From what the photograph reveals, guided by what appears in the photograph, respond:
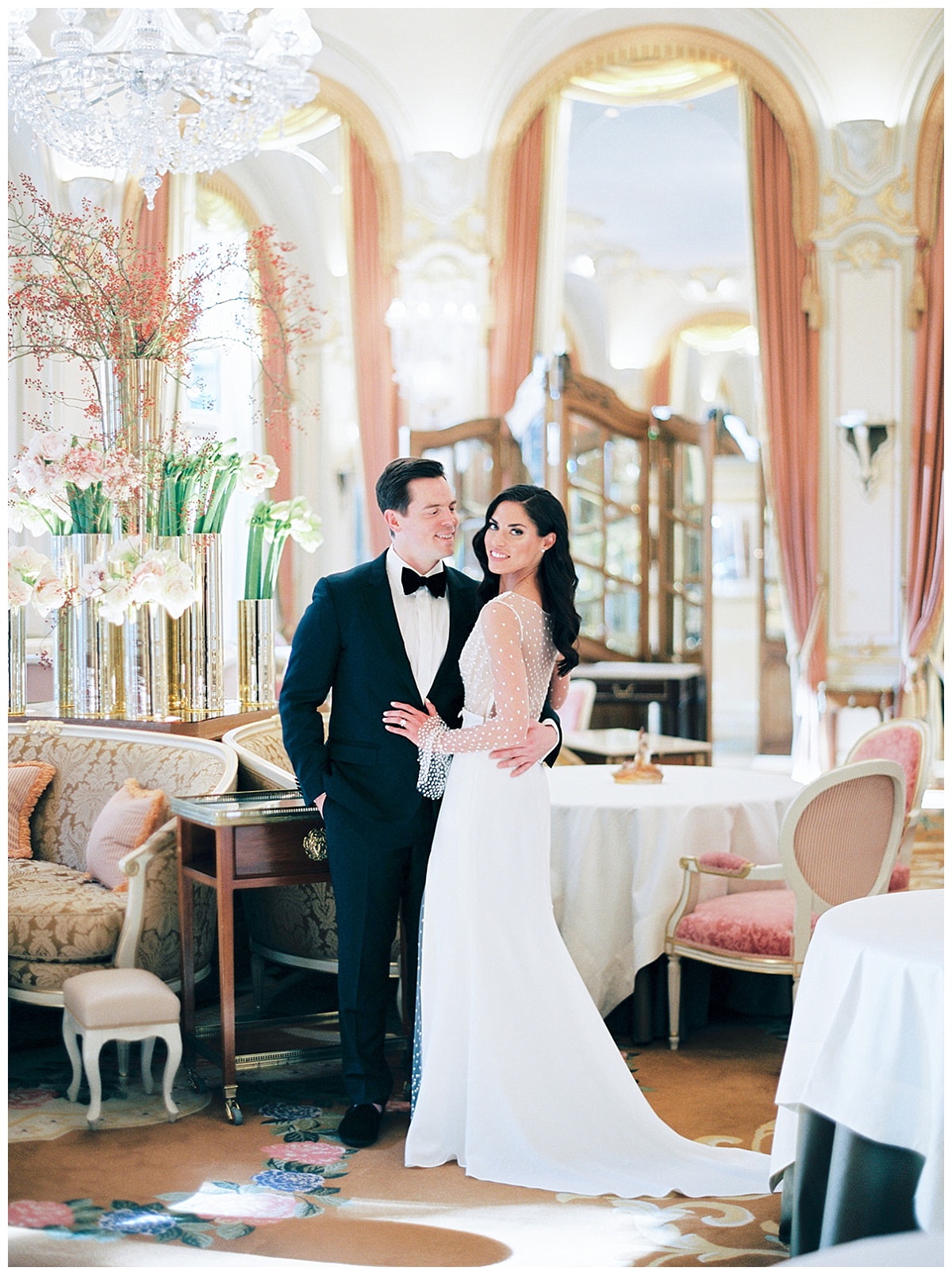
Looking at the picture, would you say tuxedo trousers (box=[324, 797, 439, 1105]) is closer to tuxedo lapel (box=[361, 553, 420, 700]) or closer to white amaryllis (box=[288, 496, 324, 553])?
tuxedo lapel (box=[361, 553, 420, 700])

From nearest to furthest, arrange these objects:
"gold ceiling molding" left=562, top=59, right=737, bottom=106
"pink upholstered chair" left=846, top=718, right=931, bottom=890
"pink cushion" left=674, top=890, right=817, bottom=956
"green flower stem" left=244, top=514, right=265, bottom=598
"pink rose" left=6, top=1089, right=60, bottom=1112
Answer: "pink rose" left=6, top=1089, right=60, bottom=1112
"pink cushion" left=674, top=890, right=817, bottom=956
"pink upholstered chair" left=846, top=718, right=931, bottom=890
"green flower stem" left=244, top=514, right=265, bottom=598
"gold ceiling molding" left=562, top=59, right=737, bottom=106

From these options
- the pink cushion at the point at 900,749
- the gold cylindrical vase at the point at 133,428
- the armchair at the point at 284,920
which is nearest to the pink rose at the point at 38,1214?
the armchair at the point at 284,920

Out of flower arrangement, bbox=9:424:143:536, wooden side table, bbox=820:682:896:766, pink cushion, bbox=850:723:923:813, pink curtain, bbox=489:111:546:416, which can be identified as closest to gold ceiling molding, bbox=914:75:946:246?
pink curtain, bbox=489:111:546:416

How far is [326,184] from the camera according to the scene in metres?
8.64

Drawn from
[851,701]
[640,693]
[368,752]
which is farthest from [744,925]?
[851,701]

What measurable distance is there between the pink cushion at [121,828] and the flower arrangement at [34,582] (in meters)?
0.72

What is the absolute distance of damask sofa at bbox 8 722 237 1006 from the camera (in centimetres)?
375

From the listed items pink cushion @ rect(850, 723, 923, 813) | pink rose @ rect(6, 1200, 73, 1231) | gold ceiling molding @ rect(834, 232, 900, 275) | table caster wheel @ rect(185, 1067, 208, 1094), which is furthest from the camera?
gold ceiling molding @ rect(834, 232, 900, 275)

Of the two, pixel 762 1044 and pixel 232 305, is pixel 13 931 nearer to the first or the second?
pixel 762 1044

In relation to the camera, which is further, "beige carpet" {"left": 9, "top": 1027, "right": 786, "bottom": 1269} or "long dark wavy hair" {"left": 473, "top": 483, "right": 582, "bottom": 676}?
"long dark wavy hair" {"left": 473, "top": 483, "right": 582, "bottom": 676}

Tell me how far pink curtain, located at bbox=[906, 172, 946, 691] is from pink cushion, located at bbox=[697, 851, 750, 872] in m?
4.13

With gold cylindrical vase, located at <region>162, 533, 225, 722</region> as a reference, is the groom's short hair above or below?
above

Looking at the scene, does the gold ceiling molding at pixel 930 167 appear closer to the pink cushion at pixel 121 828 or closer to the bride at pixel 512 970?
the bride at pixel 512 970

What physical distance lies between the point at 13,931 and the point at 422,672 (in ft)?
4.79
